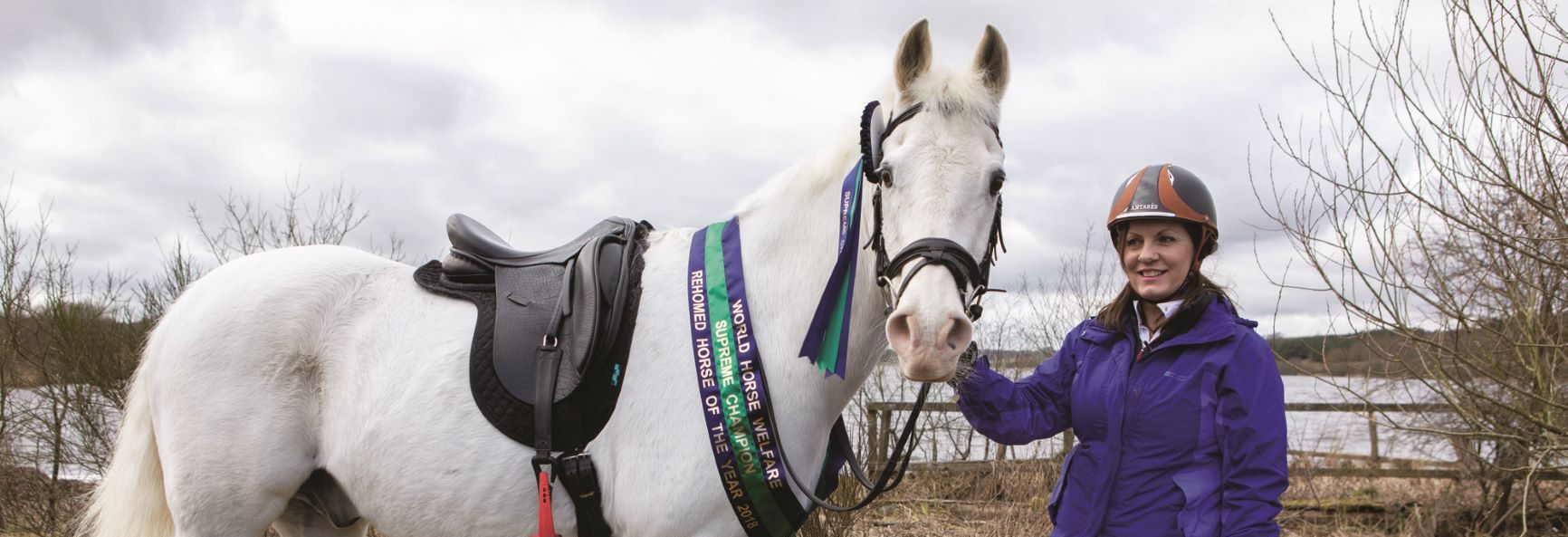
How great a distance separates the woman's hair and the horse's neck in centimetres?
68

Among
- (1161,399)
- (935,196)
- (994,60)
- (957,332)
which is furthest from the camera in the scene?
(994,60)

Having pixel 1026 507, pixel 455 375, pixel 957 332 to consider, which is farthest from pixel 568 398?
pixel 1026 507

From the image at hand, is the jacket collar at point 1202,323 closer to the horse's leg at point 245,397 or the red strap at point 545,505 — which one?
Result: the red strap at point 545,505

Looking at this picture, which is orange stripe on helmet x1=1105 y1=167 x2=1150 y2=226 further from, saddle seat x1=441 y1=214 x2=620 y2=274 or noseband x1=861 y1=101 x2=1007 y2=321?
saddle seat x1=441 y1=214 x2=620 y2=274

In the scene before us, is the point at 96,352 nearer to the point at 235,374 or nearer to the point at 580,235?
the point at 235,374

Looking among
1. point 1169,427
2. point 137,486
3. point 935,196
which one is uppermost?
point 935,196

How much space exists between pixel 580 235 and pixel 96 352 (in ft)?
28.7

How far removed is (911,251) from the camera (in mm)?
1881

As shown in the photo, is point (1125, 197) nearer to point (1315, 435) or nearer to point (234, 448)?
point (234, 448)

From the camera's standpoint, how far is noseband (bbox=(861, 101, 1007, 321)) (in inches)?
72.8

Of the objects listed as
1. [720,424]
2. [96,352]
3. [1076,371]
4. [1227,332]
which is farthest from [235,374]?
[96,352]

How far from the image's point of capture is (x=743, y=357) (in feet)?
7.30

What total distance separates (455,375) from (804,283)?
1.10 metres

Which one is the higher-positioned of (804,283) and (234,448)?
(804,283)
